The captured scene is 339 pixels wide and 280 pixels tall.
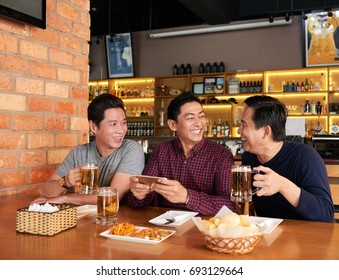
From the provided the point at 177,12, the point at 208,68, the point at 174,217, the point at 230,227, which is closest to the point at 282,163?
the point at 174,217

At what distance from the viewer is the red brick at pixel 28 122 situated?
2321 millimetres

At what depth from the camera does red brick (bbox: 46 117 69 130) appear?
101 inches

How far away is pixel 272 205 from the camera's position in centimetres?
208

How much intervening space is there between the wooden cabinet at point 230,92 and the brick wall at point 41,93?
4.93 m

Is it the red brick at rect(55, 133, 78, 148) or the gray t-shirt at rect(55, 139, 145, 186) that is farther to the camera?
the red brick at rect(55, 133, 78, 148)

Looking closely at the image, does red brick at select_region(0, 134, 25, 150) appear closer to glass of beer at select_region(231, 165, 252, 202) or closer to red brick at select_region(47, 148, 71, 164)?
red brick at select_region(47, 148, 71, 164)

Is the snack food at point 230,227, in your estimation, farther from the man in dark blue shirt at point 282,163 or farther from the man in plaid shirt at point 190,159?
the man in plaid shirt at point 190,159

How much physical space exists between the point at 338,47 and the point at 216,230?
6625 millimetres

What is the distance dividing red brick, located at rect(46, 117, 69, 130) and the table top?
106 centimetres

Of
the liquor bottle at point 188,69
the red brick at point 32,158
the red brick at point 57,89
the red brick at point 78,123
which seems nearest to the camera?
the red brick at point 32,158

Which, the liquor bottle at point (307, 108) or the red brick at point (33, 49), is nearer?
the red brick at point (33, 49)

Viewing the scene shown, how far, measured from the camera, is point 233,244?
46.2 inches

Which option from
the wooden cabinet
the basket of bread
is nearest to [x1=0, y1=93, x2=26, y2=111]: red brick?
the basket of bread

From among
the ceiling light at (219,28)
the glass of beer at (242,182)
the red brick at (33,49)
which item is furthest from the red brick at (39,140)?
the ceiling light at (219,28)
